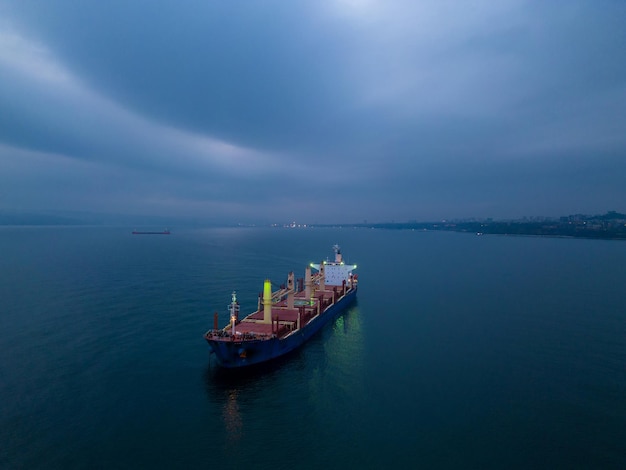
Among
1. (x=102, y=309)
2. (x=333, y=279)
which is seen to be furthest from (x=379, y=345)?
(x=102, y=309)

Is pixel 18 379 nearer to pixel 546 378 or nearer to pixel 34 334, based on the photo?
pixel 34 334

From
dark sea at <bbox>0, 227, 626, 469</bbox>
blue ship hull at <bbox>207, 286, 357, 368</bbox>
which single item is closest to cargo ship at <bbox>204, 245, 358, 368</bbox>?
blue ship hull at <bbox>207, 286, 357, 368</bbox>

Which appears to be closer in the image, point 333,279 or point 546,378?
point 546,378

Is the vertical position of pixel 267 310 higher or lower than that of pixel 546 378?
higher

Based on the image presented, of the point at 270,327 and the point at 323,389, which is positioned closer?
the point at 323,389

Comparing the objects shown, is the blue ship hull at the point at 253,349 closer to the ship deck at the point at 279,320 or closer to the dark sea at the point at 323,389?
the ship deck at the point at 279,320

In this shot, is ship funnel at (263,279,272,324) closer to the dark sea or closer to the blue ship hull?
the blue ship hull

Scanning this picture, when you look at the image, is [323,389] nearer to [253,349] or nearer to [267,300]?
[253,349]

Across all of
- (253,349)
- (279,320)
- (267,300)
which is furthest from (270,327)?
(253,349)
